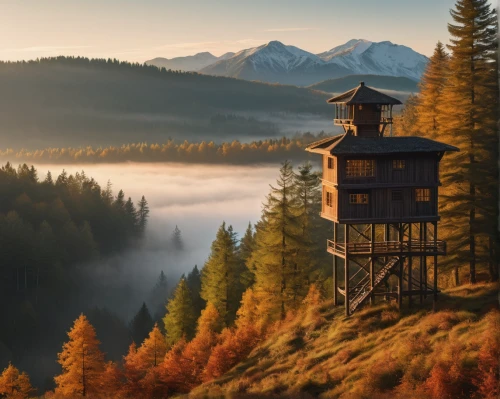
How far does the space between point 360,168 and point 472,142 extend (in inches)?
339

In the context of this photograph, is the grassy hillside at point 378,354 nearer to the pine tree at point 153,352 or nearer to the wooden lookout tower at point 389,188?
the wooden lookout tower at point 389,188

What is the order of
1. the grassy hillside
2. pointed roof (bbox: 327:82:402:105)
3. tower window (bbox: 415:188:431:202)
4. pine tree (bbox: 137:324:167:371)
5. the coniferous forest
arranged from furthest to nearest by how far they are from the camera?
1. pine tree (bbox: 137:324:167:371)
2. pointed roof (bbox: 327:82:402:105)
3. tower window (bbox: 415:188:431:202)
4. the coniferous forest
5. the grassy hillside

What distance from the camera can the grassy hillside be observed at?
33.9m

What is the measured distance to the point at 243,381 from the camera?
43.4 m

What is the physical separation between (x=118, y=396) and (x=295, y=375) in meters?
18.8

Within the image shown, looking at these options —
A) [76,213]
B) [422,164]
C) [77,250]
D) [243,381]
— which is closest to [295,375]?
[243,381]

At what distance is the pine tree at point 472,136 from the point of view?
47.0m

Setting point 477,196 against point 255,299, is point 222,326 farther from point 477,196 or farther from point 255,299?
point 477,196

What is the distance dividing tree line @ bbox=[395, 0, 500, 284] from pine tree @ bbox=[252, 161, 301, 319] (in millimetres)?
14118

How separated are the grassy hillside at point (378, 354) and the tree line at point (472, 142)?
3.20 m

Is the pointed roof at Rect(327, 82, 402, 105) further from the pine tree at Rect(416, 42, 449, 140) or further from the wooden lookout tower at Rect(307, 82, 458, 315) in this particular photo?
the pine tree at Rect(416, 42, 449, 140)

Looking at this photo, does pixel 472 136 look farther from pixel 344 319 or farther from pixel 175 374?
pixel 175 374

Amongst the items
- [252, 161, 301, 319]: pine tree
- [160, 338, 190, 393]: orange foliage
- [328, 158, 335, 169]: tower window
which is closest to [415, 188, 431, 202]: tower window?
[328, 158, 335, 169]: tower window

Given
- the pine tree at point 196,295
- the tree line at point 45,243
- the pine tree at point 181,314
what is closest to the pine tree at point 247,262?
the pine tree at point 196,295
